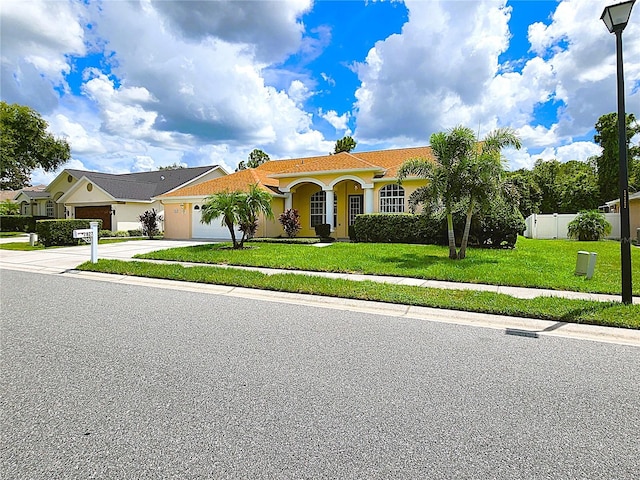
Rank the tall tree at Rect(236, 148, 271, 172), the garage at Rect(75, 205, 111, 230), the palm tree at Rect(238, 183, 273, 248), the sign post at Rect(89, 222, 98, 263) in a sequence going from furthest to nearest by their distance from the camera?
the tall tree at Rect(236, 148, 271, 172) < the garage at Rect(75, 205, 111, 230) < the palm tree at Rect(238, 183, 273, 248) < the sign post at Rect(89, 222, 98, 263)

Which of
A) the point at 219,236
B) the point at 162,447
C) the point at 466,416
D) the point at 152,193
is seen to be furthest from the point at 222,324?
the point at 152,193

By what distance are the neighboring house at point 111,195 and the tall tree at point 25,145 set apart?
3092 mm

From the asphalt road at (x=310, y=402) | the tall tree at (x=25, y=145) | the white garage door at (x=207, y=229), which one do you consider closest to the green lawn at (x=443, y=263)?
the asphalt road at (x=310, y=402)

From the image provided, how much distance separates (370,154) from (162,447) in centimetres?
2479

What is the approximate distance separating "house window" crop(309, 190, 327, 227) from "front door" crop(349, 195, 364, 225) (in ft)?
5.52

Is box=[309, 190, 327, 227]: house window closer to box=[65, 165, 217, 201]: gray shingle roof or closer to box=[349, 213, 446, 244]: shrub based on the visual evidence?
box=[349, 213, 446, 244]: shrub

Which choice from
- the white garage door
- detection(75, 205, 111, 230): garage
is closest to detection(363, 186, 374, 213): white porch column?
the white garage door

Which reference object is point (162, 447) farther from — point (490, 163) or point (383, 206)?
point (383, 206)

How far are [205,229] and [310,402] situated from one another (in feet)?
73.9

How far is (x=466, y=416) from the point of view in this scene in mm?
3203

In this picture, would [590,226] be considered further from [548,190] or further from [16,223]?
[16,223]

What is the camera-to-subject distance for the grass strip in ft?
20.3

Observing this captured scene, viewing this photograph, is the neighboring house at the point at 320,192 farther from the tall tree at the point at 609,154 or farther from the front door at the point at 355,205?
the tall tree at the point at 609,154

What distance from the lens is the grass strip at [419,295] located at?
6181mm
